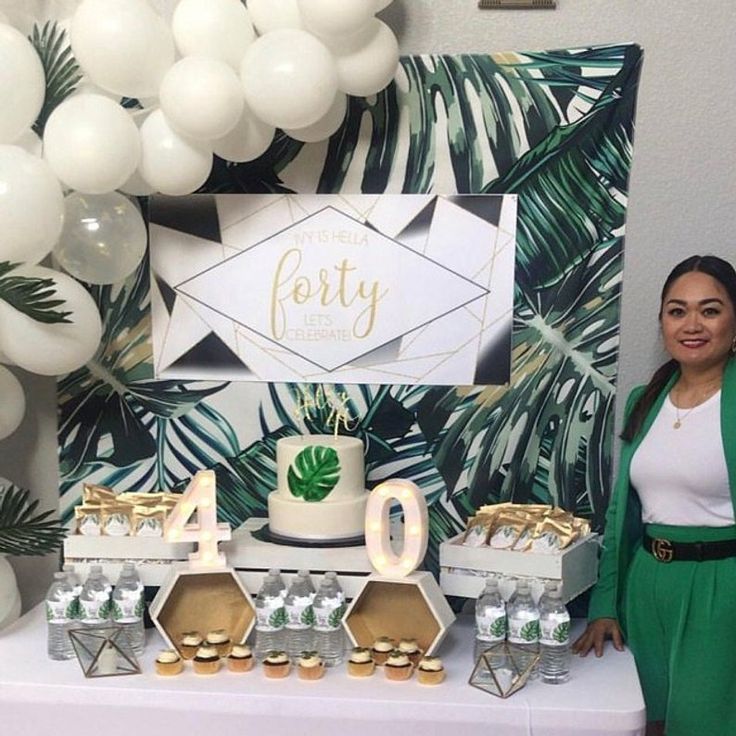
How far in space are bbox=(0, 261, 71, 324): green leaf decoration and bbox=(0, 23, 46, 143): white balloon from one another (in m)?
0.24

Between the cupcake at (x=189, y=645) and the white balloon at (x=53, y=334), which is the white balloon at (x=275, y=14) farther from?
the cupcake at (x=189, y=645)

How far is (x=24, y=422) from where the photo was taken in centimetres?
236

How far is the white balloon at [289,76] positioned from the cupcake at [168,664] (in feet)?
3.10

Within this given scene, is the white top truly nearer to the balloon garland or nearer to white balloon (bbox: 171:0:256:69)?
the balloon garland

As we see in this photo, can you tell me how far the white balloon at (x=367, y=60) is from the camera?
1.90 m

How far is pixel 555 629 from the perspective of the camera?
71.9 inches

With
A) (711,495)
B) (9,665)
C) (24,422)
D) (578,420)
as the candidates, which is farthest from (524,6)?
(9,665)

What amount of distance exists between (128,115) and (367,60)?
43 centimetres

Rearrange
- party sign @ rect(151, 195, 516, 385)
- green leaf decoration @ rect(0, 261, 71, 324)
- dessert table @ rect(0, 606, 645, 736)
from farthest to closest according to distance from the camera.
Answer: party sign @ rect(151, 195, 516, 385) → green leaf decoration @ rect(0, 261, 71, 324) → dessert table @ rect(0, 606, 645, 736)

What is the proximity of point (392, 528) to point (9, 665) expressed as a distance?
2.50 ft

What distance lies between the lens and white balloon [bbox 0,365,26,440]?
6.67 ft

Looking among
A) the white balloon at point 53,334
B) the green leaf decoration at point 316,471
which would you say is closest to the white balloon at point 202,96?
the white balloon at point 53,334

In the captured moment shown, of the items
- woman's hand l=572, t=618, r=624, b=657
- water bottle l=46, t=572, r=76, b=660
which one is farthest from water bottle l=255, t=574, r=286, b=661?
woman's hand l=572, t=618, r=624, b=657

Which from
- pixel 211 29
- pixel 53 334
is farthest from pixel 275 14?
pixel 53 334
